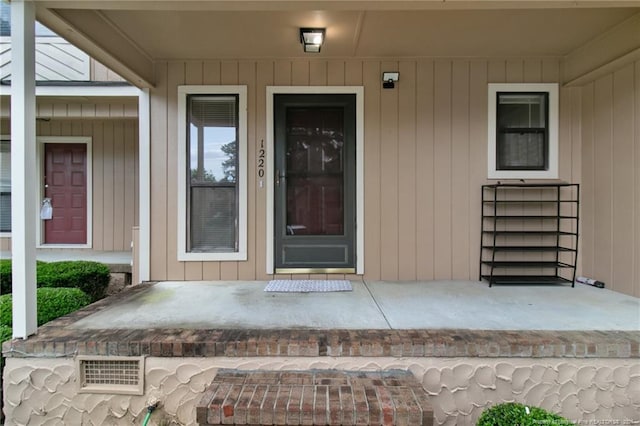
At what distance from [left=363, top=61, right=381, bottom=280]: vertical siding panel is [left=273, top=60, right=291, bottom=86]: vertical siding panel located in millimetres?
832

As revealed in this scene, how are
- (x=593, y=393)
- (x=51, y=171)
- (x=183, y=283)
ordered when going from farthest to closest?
(x=51, y=171)
(x=183, y=283)
(x=593, y=393)

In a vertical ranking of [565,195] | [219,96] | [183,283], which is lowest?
[183,283]

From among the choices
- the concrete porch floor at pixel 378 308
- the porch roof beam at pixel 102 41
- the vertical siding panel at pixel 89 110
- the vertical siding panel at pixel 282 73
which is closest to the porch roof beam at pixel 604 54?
the concrete porch floor at pixel 378 308

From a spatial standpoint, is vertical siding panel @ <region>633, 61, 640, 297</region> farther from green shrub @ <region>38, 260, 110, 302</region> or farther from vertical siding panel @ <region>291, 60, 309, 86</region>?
green shrub @ <region>38, 260, 110, 302</region>

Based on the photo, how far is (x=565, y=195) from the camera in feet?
12.7

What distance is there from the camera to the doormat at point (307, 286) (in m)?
3.40

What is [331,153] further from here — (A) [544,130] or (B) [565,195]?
(B) [565,195]

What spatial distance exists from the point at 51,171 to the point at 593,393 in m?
7.29

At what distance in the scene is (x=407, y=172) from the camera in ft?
12.6

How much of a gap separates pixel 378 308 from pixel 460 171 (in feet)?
6.34

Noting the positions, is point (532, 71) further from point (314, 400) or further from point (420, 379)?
point (314, 400)

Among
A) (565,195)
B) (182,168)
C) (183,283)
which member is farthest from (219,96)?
(565,195)

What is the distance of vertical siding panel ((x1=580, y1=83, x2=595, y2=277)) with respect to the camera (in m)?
3.67

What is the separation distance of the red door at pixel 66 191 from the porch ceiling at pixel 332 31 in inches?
120
